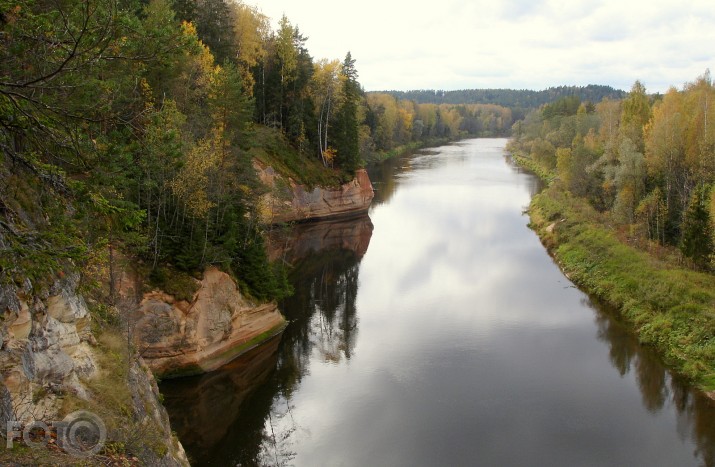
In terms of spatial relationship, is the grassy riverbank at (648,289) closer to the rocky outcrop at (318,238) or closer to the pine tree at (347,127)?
the rocky outcrop at (318,238)

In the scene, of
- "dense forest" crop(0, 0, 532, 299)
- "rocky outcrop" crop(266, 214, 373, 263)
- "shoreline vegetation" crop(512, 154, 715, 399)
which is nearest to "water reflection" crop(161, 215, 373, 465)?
"dense forest" crop(0, 0, 532, 299)

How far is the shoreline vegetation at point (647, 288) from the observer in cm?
2261

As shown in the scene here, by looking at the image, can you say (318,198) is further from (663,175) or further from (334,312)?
(663,175)

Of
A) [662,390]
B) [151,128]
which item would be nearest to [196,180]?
[151,128]

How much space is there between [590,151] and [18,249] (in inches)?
2028

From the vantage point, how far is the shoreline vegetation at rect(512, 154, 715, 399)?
22609 millimetres

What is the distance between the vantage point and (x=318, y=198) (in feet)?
152

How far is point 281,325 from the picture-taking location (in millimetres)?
25453

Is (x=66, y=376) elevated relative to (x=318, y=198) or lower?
lower

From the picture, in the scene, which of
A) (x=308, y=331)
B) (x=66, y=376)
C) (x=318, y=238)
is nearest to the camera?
(x=66, y=376)

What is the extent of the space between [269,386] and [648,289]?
20005 millimetres
